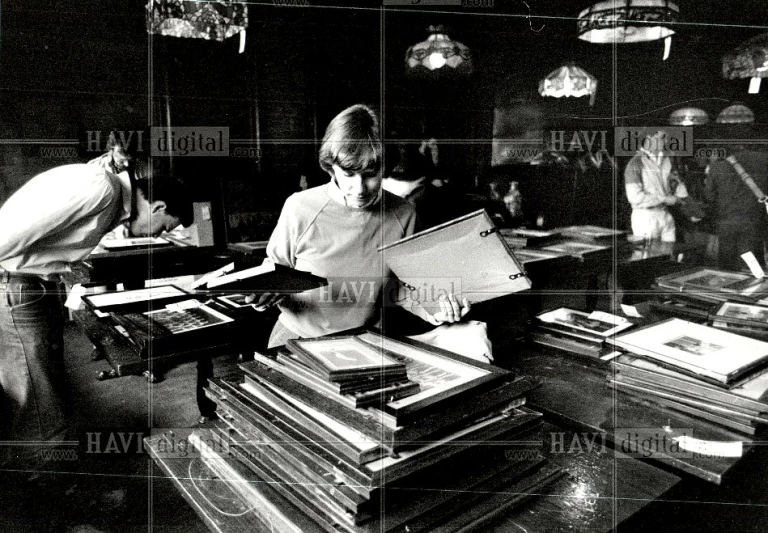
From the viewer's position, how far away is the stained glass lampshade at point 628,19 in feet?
10.1

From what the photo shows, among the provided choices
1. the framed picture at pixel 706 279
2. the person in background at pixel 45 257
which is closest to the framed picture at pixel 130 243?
the person in background at pixel 45 257

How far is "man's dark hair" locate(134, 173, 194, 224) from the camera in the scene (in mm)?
2209

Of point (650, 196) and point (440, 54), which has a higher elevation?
point (440, 54)

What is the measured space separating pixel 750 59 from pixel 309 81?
4.30m

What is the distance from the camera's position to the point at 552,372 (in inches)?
60.0

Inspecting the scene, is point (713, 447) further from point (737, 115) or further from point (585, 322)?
point (737, 115)

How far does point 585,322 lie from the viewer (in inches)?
69.7

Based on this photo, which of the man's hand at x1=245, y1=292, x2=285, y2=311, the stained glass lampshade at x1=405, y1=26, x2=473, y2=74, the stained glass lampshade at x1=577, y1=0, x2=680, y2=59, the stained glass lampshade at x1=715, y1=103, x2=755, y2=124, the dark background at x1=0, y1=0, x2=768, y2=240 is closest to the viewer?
the man's hand at x1=245, y1=292, x2=285, y2=311

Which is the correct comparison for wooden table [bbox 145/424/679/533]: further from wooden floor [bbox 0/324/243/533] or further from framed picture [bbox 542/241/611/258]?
framed picture [bbox 542/241/611/258]

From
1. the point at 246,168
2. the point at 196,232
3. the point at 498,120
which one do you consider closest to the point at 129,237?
the point at 196,232

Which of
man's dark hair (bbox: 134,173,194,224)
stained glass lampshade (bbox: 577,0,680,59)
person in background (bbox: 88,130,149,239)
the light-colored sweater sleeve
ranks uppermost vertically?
stained glass lampshade (bbox: 577,0,680,59)

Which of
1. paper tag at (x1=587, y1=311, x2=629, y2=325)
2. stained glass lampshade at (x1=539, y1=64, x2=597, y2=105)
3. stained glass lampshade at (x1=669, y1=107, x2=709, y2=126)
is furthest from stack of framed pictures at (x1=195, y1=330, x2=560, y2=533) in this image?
stained glass lampshade at (x1=669, y1=107, x2=709, y2=126)

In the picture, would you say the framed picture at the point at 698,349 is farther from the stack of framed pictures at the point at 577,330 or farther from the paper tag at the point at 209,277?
the paper tag at the point at 209,277

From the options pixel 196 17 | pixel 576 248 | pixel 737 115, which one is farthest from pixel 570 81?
pixel 737 115
